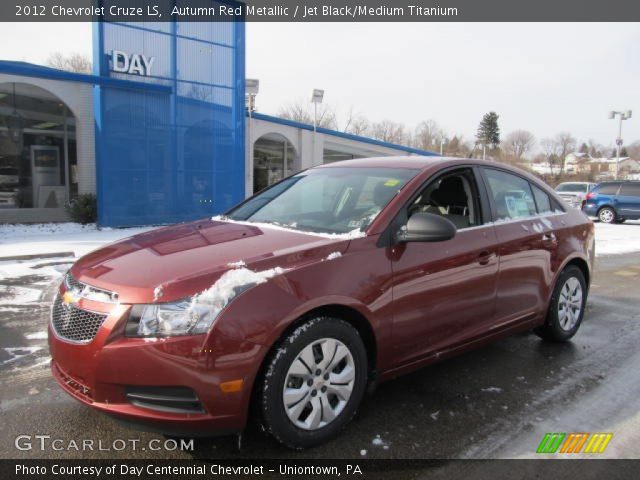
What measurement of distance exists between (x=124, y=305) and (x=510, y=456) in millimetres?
2227

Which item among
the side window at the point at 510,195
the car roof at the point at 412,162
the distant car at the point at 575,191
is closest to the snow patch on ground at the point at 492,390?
the side window at the point at 510,195

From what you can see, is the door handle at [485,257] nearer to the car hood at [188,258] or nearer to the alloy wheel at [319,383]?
the car hood at [188,258]

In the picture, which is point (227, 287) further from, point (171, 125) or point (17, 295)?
point (171, 125)

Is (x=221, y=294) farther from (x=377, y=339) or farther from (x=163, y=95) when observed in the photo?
(x=163, y=95)

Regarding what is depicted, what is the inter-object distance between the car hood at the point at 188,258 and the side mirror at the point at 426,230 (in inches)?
16.4

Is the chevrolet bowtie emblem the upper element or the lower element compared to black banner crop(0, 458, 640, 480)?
upper

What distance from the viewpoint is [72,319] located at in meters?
2.79

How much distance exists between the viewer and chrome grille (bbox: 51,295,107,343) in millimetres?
2643

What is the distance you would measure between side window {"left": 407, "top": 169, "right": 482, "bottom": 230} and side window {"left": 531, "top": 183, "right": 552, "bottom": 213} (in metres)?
0.94

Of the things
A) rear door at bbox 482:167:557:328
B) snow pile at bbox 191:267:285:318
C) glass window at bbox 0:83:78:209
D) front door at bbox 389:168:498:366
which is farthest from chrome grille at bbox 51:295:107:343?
glass window at bbox 0:83:78:209

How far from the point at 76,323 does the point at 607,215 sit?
21.1 m

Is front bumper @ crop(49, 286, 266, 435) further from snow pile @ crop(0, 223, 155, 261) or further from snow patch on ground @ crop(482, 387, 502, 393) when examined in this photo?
snow pile @ crop(0, 223, 155, 261)

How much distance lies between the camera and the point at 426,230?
319cm

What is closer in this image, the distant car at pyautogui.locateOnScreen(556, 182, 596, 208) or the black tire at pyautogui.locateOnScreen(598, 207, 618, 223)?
the black tire at pyautogui.locateOnScreen(598, 207, 618, 223)
